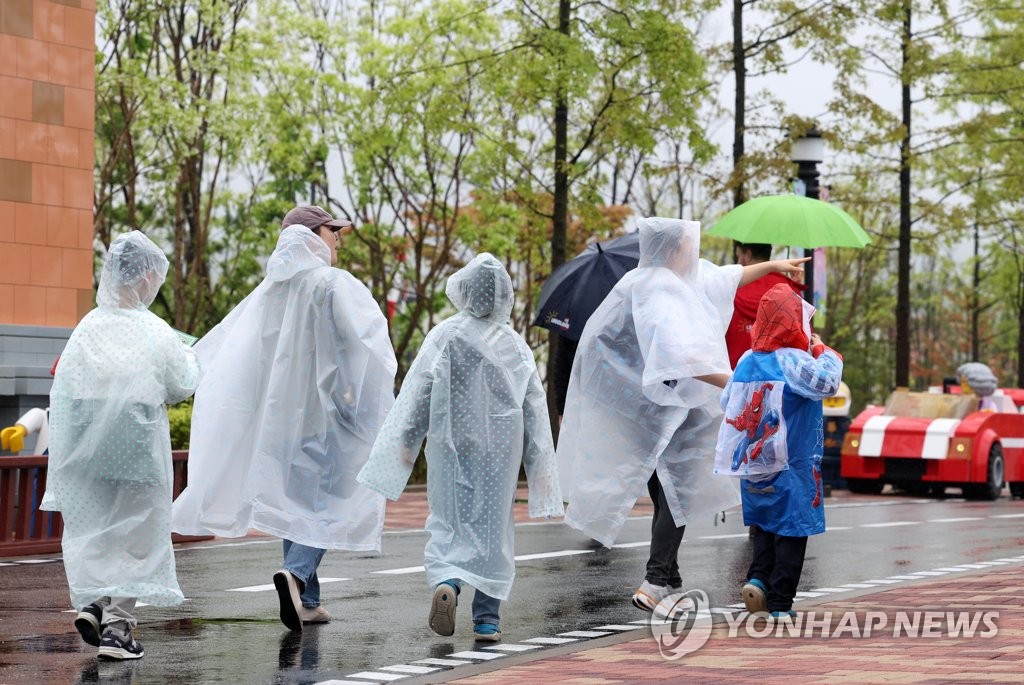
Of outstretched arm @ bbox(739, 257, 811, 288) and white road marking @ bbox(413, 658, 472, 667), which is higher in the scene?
outstretched arm @ bbox(739, 257, 811, 288)

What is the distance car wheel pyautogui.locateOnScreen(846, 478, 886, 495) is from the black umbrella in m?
10.7

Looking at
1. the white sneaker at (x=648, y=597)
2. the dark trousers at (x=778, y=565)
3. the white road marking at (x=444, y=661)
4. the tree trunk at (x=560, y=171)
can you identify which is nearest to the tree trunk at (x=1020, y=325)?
A: the tree trunk at (x=560, y=171)

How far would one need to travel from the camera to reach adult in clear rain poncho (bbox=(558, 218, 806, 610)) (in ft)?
27.6

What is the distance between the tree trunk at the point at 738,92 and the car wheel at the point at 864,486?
4044 mm

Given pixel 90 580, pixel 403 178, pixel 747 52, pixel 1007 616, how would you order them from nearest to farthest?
pixel 90 580, pixel 1007 616, pixel 747 52, pixel 403 178

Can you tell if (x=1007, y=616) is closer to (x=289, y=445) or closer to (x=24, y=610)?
(x=289, y=445)

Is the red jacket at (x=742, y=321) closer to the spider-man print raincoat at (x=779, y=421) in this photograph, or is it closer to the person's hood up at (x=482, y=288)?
the spider-man print raincoat at (x=779, y=421)

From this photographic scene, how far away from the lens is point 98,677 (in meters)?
6.43

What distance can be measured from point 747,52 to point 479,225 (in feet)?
36.2

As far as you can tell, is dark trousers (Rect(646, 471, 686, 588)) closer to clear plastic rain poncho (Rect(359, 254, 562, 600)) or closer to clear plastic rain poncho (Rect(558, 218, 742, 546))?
clear plastic rain poncho (Rect(558, 218, 742, 546))

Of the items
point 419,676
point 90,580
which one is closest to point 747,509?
point 419,676

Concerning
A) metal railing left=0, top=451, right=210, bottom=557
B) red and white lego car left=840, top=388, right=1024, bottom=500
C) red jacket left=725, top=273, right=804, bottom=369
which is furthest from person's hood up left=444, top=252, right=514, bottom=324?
red and white lego car left=840, top=388, right=1024, bottom=500

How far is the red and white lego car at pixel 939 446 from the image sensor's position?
20.2 metres

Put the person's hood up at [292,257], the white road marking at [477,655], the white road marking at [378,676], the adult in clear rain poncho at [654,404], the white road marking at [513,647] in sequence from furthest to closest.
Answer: the adult in clear rain poncho at [654,404] → the person's hood up at [292,257] → the white road marking at [513,647] → the white road marking at [477,655] → the white road marking at [378,676]
